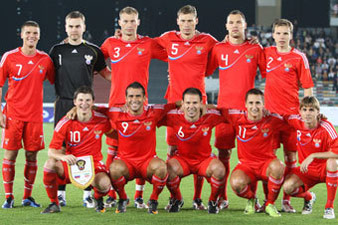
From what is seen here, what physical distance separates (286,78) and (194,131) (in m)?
1.01

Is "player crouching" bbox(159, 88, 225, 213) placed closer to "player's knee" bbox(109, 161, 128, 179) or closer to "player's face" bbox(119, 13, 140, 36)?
"player's knee" bbox(109, 161, 128, 179)

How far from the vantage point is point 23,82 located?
607cm

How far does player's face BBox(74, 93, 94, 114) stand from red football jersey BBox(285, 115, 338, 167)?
1.78m

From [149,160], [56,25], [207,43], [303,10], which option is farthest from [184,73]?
[303,10]

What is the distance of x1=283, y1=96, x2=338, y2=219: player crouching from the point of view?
5543mm

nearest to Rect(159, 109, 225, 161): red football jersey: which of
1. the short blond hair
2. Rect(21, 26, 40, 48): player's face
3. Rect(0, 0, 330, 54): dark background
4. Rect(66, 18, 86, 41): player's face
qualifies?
the short blond hair

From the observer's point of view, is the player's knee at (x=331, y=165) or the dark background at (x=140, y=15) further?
the dark background at (x=140, y=15)

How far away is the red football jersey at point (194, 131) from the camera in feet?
19.2

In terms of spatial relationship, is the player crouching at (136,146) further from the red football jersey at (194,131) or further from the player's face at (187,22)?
the player's face at (187,22)

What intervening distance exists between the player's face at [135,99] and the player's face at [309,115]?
4.62 feet

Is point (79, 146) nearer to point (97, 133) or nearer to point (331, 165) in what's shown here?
point (97, 133)

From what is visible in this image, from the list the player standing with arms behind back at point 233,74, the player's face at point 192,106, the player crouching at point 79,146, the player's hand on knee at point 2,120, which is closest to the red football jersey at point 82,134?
the player crouching at point 79,146

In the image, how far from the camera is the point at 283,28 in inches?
233

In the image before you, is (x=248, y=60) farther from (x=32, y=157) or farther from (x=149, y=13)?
(x=149, y=13)
